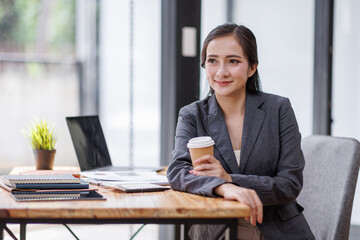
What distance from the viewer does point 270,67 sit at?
3.90 metres

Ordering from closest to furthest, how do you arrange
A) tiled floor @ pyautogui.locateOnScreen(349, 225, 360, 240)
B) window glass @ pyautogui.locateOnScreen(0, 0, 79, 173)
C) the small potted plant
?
the small potted plant < window glass @ pyautogui.locateOnScreen(0, 0, 79, 173) < tiled floor @ pyautogui.locateOnScreen(349, 225, 360, 240)

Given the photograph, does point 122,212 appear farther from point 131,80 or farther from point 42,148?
point 131,80

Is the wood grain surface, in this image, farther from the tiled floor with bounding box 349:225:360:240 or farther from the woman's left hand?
the tiled floor with bounding box 349:225:360:240

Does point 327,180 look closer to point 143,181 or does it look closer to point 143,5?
point 143,181

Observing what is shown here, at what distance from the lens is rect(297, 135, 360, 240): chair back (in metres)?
2.03

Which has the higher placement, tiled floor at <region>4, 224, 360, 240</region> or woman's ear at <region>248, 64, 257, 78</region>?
woman's ear at <region>248, 64, 257, 78</region>

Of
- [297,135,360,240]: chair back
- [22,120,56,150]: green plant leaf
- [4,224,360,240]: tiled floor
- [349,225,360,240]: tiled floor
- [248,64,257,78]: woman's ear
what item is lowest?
[349,225,360,240]: tiled floor

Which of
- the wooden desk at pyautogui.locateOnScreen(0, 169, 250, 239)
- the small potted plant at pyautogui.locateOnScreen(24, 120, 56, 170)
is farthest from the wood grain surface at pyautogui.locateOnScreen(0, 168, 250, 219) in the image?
the small potted plant at pyautogui.locateOnScreen(24, 120, 56, 170)

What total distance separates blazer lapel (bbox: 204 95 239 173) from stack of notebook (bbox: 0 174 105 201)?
0.53m

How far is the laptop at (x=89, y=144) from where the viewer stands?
2.30 m

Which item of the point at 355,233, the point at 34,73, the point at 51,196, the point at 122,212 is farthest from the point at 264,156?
the point at 355,233

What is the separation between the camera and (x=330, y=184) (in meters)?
2.13

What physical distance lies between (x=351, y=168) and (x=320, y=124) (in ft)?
6.18

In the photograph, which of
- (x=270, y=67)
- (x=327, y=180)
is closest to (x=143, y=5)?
(x=270, y=67)
